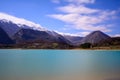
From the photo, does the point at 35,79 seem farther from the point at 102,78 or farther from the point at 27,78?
the point at 102,78

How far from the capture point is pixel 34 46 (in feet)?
614

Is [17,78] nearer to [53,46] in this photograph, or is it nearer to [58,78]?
[58,78]

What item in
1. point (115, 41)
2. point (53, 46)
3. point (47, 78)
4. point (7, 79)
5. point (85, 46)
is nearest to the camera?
point (7, 79)

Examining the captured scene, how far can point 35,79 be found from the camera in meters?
14.9

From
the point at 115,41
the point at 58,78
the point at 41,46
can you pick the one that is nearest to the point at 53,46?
the point at 41,46

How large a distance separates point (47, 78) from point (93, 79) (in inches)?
128

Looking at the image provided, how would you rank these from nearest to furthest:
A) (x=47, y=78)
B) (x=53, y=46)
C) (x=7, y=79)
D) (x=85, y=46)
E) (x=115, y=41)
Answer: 1. (x=7, y=79)
2. (x=47, y=78)
3. (x=85, y=46)
4. (x=115, y=41)
5. (x=53, y=46)

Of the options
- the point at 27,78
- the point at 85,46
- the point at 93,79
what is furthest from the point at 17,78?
the point at 85,46

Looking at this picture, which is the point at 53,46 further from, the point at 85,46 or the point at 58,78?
the point at 58,78

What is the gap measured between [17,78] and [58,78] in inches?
113

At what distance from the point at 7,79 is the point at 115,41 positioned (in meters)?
154

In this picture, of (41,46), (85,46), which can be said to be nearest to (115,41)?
(85,46)

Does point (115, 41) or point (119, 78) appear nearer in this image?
point (119, 78)

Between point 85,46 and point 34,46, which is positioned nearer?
point 85,46
